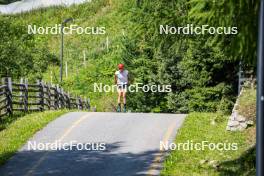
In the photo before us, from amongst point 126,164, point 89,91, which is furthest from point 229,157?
point 89,91

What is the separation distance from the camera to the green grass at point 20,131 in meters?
13.1

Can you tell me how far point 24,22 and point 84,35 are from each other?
30.1ft

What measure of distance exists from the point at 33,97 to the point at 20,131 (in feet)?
23.0

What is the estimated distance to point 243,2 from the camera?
8.72m

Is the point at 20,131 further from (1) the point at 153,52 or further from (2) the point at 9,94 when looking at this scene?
(1) the point at 153,52

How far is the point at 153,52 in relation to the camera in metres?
34.8

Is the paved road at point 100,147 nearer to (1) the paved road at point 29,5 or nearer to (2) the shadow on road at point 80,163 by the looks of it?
(2) the shadow on road at point 80,163

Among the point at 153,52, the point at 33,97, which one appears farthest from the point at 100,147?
the point at 153,52

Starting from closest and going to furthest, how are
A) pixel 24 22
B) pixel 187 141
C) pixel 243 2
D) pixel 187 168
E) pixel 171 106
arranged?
pixel 243 2 → pixel 187 168 → pixel 187 141 → pixel 171 106 → pixel 24 22

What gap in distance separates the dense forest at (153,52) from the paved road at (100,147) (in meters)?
2.57

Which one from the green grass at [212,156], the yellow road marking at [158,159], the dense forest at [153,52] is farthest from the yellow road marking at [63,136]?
the dense forest at [153,52]

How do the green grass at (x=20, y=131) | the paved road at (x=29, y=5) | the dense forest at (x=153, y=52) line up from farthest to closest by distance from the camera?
the paved road at (x=29, y=5)
the green grass at (x=20, y=131)
the dense forest at (x=153, y=52)

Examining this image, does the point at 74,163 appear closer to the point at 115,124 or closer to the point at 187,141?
the point at 187,141

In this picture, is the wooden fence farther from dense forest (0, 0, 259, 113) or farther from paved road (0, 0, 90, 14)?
paved road (0, 0, 90, 14)
